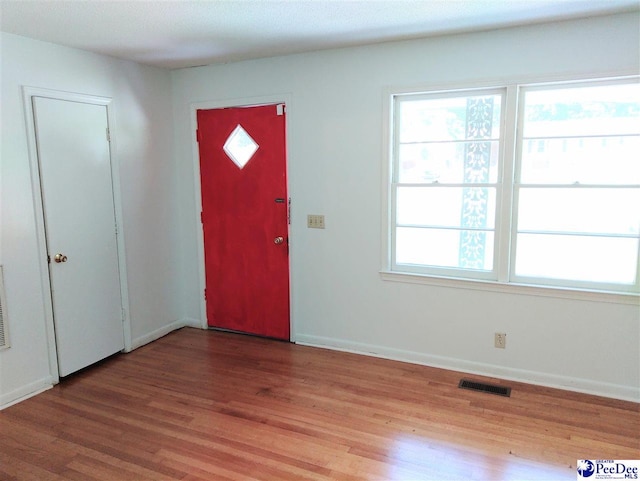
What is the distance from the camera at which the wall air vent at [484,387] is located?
308cm

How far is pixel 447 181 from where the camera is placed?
3336 millimetres

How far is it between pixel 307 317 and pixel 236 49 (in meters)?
2.24

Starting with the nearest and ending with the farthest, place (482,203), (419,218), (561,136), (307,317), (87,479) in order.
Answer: (87,479) → (561,136) → (482,203) → (419,218) → (307,317)

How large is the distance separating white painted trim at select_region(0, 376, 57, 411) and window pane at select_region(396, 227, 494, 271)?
2.72 metres

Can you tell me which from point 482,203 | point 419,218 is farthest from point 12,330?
point 482,203

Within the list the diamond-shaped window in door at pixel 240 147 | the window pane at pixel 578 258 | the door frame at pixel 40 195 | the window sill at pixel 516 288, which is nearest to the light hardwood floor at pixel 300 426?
the door frame at pixel 40 195

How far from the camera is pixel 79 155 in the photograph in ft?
10.9

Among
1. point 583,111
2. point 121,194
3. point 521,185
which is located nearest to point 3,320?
point 121,194

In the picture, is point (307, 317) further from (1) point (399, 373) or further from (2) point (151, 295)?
(2) point (151, 295)

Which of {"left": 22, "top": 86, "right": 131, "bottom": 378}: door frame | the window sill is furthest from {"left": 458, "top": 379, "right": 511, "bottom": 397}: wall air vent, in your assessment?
{"left": 22, "top": 86, "right": 131, "bottom": 378}: door frame

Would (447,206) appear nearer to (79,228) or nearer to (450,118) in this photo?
(450,118)

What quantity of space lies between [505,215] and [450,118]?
800 mm

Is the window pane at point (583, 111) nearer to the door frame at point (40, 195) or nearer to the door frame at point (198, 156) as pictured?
the door frame at point (198, 156)

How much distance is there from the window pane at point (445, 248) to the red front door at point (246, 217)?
1031mm
